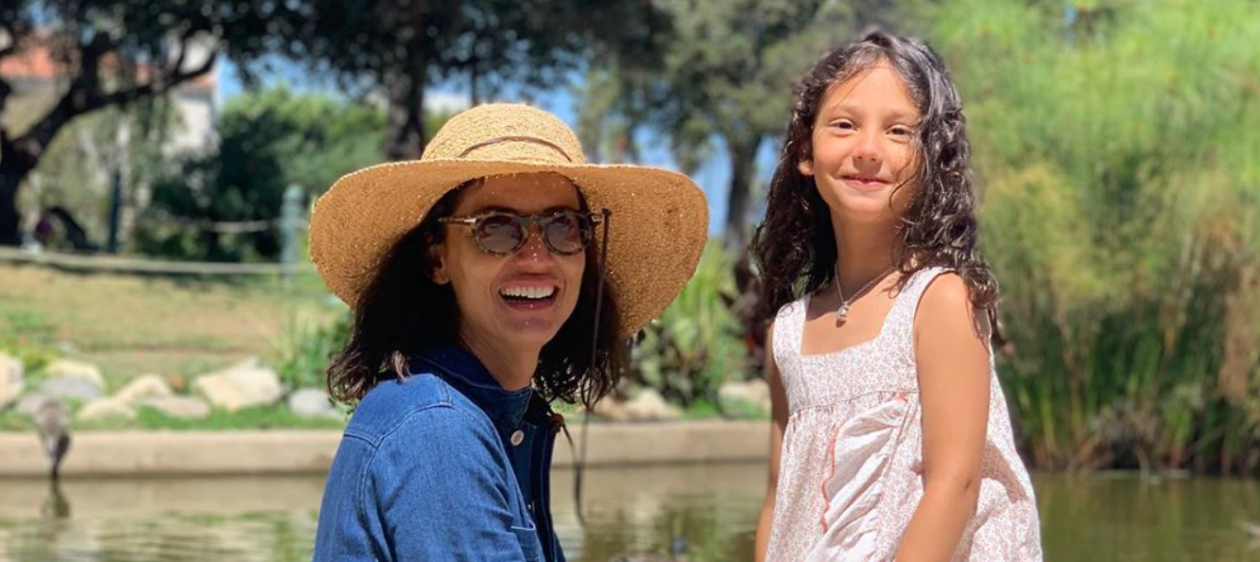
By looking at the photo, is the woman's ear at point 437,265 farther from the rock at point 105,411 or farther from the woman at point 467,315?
the rock at point 105,411

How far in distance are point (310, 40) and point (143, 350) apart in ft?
34.4

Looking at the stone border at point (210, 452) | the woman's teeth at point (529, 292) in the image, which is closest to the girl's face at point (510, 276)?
the woman's teeth at point (529, 292)

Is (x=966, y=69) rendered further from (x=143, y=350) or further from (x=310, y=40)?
(x=310, y=40)

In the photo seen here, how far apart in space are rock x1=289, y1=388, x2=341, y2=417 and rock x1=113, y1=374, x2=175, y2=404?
2.76ft

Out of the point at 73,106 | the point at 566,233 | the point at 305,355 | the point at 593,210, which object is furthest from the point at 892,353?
the point at 73,106

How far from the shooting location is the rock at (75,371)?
12597 millimetres

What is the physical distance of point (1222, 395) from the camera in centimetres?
1251

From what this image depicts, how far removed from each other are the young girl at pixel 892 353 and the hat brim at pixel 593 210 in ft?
1.11

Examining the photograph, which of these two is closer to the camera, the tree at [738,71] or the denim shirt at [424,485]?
the denim shirt at [424,485]

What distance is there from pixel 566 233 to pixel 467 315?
0.52ft

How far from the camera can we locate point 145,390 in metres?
12.2

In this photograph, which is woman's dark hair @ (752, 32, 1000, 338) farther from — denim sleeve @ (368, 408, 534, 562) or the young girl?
denim sleeve @ (368, 408, 534, 562)

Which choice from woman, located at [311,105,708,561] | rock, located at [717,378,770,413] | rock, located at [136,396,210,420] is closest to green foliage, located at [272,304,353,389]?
rock, located at [136,396,210,420]

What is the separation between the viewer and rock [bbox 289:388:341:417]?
11836mm
